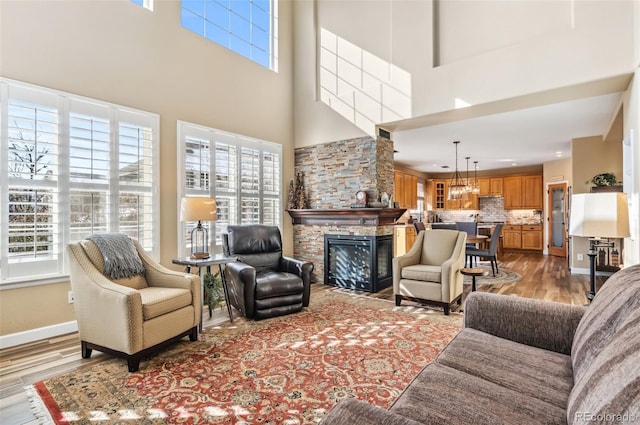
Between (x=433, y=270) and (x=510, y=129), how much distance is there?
136 inches

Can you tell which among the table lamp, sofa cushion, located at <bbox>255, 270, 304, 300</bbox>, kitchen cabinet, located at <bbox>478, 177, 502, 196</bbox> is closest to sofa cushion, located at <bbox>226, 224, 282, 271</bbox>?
sofa cushion, located at <bbox>255, 270, 304, 300</bbox>

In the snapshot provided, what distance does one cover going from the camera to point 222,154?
4812 millimetres

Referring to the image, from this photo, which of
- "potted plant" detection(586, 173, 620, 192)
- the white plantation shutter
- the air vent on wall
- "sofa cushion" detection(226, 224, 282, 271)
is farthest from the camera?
"potted plant" detection(586, 173, 620, 192)

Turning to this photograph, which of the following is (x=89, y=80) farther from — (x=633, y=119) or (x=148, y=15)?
(x=633, y=119)

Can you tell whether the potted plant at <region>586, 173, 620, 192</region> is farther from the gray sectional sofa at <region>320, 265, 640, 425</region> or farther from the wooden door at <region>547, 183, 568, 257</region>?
the gray sectional sofa at <region>320, 265, 640, 425</region>

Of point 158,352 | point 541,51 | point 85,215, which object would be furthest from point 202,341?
point 541,51

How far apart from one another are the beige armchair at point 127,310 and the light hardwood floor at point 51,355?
0.23 metres

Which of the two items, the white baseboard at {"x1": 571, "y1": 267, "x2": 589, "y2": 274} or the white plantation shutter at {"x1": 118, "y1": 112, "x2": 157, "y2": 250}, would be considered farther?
the white baseboard at {"x1": 571, "y1": 267, "x2": 589, "y2": 274}

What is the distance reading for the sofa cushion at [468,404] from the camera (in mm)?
1173

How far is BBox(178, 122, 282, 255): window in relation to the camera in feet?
14.4

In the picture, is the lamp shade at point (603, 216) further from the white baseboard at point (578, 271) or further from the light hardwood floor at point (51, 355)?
the white baseboard at point (578, 271)

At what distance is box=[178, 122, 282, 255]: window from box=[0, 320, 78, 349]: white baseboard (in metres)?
1.38

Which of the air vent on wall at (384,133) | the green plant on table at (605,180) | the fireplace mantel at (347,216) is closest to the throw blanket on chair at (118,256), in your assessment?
the fireplace mantel at (347,216)

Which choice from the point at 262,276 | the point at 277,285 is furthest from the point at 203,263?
the point at 277,285
